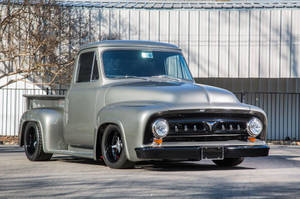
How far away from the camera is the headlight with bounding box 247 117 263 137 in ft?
31.9

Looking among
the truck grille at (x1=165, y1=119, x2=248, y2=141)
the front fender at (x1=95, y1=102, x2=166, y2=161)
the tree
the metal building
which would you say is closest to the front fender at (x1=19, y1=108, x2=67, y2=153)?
the front fender at (x1=95, y1=102, x2=166, y2=161)

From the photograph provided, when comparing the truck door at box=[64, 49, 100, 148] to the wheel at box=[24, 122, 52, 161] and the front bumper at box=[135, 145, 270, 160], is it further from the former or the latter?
the front bumper at box=[135, 145, 270, 160]

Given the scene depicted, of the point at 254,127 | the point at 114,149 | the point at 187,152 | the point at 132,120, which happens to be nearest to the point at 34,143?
the point at 114,149

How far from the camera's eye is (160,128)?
358 inches

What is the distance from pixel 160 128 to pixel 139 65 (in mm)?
1923

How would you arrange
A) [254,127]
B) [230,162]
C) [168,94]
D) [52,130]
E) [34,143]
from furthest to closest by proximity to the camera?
1. [34,143]
2. [52,130]
3. [230,162]
4. [254,127]
5. [168,94]

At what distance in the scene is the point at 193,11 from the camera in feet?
103

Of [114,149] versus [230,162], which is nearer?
[114,149]

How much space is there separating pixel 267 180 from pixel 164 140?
1593 mm

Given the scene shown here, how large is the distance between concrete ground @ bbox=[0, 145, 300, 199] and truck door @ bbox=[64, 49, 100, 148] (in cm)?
49

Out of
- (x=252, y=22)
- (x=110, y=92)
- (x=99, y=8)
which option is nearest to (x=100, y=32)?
(x=99, y=8)

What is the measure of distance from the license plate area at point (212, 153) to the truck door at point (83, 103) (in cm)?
198

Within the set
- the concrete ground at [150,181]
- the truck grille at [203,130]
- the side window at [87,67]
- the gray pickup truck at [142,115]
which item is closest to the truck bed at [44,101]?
the gray pickup truck at [142,115]

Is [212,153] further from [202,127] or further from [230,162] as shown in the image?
[230,162]
